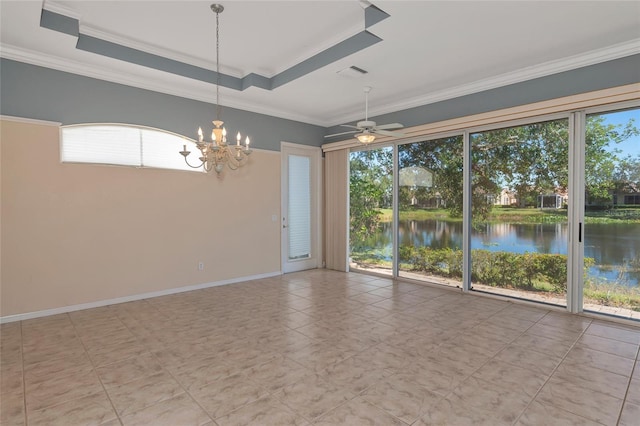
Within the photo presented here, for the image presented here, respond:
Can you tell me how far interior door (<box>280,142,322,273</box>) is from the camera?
6.29 meters

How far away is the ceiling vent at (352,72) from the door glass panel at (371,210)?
1941mm

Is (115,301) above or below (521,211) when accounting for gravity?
below

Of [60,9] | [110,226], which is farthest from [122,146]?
[60,9]

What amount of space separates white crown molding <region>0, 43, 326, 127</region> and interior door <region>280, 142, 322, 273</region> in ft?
3.54

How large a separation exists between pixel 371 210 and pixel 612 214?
3.52 meters

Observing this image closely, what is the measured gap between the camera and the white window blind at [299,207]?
21.2 ft

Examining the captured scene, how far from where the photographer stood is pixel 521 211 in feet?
14.5

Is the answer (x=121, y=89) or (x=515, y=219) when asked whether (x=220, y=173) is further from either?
(x=515, y=219)

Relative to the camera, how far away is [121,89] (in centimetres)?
434

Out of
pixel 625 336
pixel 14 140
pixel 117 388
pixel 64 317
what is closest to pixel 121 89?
pixel 14 140

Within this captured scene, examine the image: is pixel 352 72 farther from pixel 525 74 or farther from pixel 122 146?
pixel 122 146

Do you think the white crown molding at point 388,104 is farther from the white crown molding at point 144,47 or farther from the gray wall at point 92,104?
the white crown molding at point 144,47

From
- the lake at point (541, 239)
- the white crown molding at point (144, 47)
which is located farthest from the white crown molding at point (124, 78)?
the lake at point (541, 239)

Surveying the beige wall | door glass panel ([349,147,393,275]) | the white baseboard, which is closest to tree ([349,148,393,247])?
door glass panel ([349,147,393,275])
